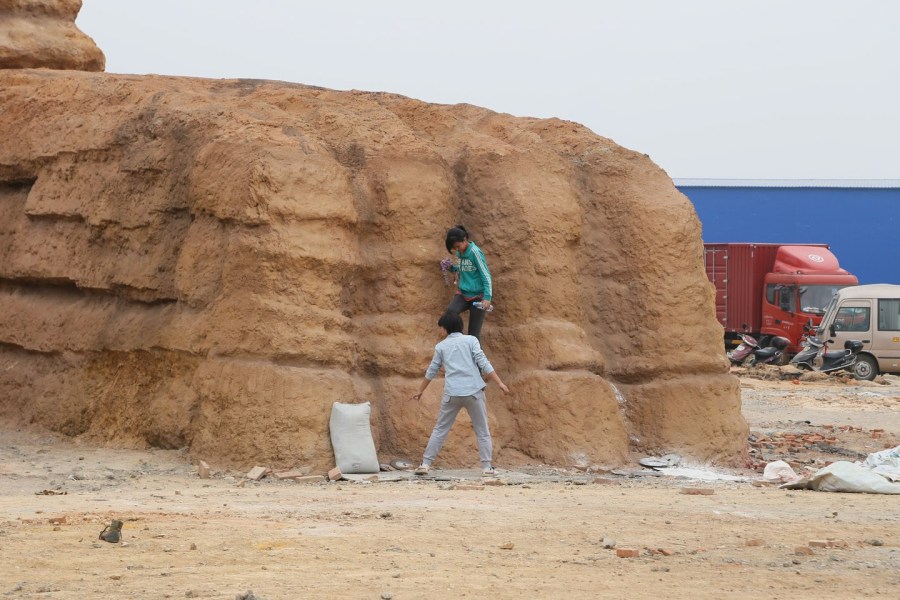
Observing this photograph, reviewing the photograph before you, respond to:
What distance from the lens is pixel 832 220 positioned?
36812mm

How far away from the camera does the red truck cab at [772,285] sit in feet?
89.8

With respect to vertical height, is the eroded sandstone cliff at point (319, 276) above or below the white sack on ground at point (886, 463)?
above

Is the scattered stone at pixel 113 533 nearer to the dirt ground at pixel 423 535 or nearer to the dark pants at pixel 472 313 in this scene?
the dirt ground at pixel 423 535

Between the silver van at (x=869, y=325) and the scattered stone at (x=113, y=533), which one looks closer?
the scattered stone at (x=113, y=533)

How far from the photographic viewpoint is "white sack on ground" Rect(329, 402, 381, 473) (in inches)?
406

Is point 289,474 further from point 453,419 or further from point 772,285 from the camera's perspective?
point 772,285

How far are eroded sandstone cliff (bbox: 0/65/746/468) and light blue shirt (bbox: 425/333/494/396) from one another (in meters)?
0.55

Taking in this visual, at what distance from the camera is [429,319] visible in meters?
11.3

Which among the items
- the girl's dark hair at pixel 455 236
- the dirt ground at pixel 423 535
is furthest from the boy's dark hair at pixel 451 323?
the dirt ground at pixel 423 535

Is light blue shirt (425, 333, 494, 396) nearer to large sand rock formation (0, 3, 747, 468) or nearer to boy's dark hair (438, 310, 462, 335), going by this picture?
boy's dark hair (438, 310, 462, 335)

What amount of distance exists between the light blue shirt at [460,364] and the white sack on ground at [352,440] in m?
0.65

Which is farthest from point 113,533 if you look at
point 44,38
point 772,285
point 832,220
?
point 832,220

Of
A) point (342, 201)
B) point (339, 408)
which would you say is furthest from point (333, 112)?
point (339, 408)

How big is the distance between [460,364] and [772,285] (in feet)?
60.8
